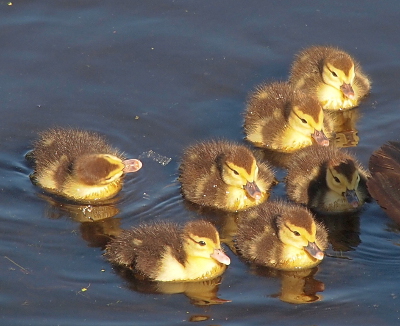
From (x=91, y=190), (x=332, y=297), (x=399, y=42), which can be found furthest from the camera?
(x=399, y=42)

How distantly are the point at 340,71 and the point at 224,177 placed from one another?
193cm

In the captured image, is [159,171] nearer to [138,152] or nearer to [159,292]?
[138,152]

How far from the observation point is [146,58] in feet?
29.7

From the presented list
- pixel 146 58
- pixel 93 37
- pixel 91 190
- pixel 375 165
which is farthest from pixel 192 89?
pixel 375 165

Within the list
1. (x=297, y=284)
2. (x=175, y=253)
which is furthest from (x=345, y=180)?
(x=175, y=253)

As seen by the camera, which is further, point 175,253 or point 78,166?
point 78,166

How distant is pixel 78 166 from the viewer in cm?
699

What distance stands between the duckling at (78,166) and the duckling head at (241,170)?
2.29ft

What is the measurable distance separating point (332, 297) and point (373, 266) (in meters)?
0.48

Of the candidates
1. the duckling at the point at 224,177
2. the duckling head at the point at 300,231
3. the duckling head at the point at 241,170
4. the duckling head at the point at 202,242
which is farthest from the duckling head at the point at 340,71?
the duckling head at the point at 202,242

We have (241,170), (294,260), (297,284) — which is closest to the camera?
(297,284)

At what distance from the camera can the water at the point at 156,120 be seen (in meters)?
5.91

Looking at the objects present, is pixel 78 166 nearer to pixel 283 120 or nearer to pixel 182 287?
pixel 182 287

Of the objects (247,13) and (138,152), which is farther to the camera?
(247,13)
